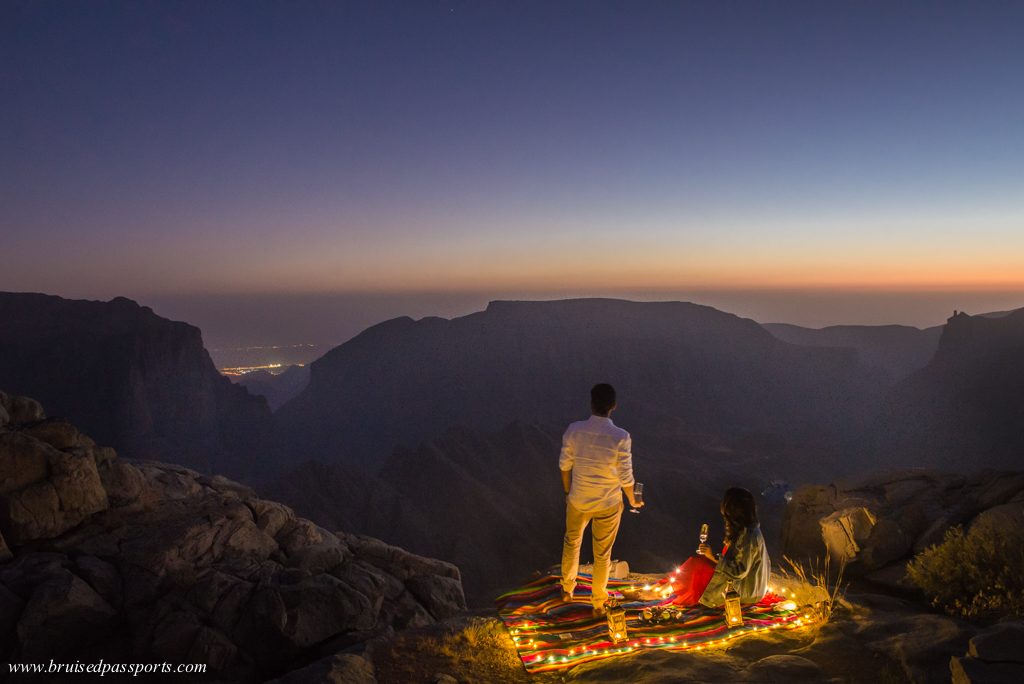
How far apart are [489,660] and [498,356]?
353ft

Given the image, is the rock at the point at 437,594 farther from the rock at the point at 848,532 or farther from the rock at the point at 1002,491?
the rock at the point at 1002,491

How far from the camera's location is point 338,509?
49.0 meters

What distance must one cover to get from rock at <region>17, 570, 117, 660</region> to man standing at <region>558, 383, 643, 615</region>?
26.9 ft

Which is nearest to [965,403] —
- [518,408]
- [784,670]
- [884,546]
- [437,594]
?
[518,408]

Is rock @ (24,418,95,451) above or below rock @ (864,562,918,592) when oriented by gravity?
above

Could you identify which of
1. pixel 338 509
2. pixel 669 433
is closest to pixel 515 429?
pixel 338 509

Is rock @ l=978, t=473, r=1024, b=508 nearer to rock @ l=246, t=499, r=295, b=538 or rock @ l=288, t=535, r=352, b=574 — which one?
rock @ l=288, t=535, r=352, b=574

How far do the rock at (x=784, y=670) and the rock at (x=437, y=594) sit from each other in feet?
25.1

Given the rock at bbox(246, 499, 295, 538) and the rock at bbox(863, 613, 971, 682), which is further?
the rock at bbox(246, 499, 295, 538)

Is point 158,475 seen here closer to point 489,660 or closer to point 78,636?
point 78,636

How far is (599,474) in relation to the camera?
596 centimetres

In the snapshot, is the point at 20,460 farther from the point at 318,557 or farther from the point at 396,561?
the point at 396,561

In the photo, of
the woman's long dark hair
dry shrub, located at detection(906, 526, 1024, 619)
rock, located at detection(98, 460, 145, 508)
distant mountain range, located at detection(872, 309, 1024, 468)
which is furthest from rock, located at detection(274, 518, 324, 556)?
distant mountain range, located at detection(872, 309, 1024, 468)

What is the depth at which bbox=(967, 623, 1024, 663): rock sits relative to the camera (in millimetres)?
4293
